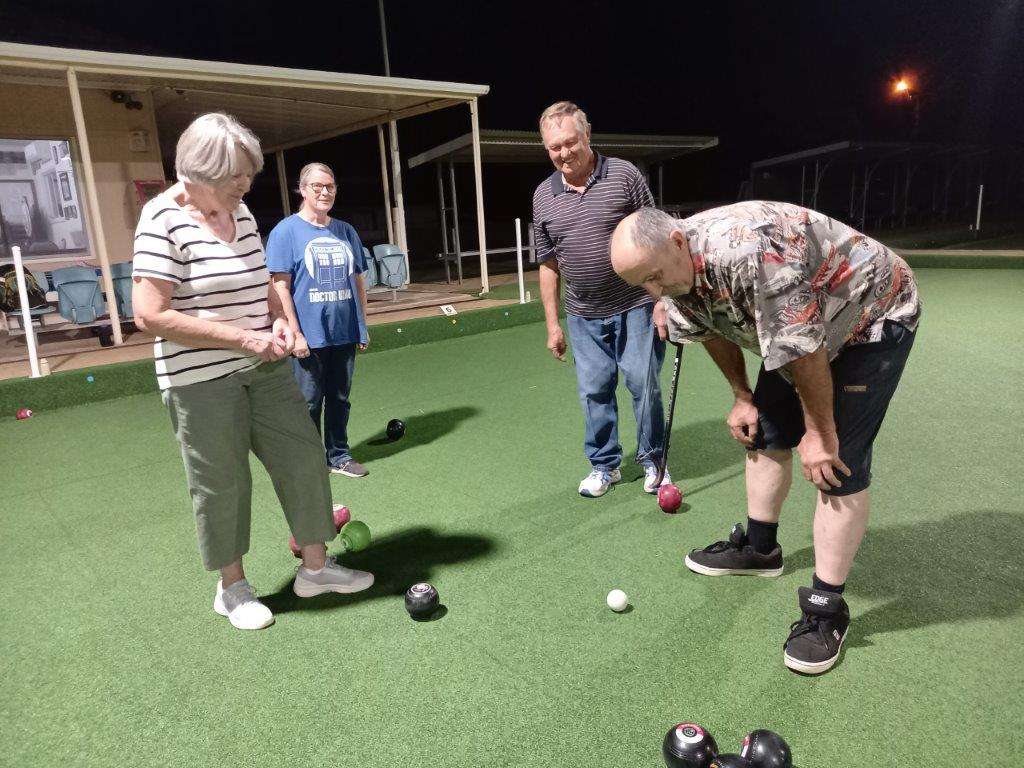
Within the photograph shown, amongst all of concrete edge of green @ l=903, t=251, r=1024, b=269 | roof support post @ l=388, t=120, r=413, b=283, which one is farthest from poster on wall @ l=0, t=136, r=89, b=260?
concrete edge of green @ l=903, t=251, r=1024, b=269

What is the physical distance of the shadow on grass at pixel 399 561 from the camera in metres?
2.56

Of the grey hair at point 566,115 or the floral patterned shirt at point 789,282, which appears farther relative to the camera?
the grey hair at point 566,115

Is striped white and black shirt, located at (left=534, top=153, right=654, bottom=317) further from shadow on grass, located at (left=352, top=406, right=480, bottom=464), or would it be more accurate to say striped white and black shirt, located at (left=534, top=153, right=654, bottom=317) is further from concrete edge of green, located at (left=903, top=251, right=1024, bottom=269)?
concrete edge of green, located at (left=903, top=251, right=1024, bottom=269)

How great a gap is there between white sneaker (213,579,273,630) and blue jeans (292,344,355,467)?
4.11ft

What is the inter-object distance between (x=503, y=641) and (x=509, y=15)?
34.5 meters

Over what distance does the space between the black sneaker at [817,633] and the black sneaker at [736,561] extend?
44 centimetres

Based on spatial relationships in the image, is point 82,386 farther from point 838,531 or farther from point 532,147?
point 532,147

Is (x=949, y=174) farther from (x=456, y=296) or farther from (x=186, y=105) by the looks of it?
(x=186, y=105)

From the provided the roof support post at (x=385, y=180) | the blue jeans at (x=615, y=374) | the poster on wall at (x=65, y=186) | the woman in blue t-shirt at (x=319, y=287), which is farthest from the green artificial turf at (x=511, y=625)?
the roof support post at (x=385, y=180)

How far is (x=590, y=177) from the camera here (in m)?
3.11

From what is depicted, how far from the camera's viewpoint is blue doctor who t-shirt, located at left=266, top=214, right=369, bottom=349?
349 cm

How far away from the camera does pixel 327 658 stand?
220 cm

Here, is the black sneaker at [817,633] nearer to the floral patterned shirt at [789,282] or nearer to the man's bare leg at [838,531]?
the man's bare leg at [838,531]

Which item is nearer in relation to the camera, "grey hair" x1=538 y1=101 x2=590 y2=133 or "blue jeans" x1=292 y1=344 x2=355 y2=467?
"grey hair" x1=538 y1=101 x2=590 y2=133
